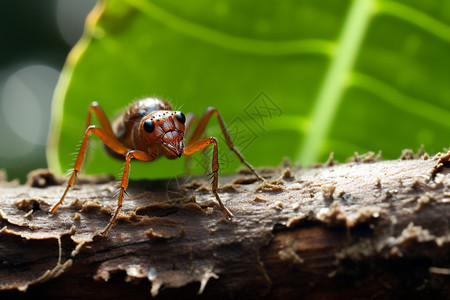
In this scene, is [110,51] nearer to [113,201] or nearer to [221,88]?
[221,88]

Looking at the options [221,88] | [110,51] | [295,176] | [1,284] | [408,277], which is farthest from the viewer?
[221,88]

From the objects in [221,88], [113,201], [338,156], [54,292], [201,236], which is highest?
[221,88]

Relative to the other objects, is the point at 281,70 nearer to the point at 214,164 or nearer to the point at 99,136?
the point at 214,164

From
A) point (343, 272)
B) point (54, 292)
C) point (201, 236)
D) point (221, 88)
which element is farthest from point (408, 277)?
Result: point (221, 88)

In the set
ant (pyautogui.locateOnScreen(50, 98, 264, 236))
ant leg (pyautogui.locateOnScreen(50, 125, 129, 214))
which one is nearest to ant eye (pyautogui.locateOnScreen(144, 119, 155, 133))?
ant (pyautogui.locateOnScreen(50, 98, 264, 236))

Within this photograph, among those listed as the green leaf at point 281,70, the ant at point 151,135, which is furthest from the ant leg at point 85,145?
the green leaf at point 281,70

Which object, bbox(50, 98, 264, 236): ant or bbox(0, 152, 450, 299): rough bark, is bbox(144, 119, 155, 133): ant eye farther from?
bbox(0, 152, 450, 299): rough bark

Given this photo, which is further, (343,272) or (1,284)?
(1,284)
